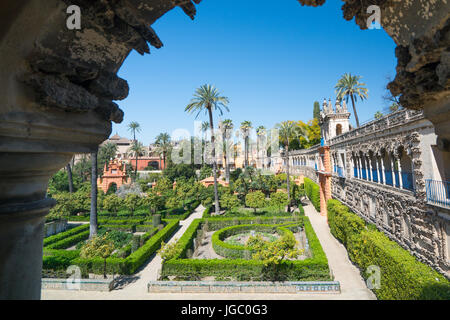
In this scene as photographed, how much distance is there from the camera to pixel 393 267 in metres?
10.0

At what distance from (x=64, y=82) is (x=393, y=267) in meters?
12.8

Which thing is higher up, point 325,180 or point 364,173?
point 364,173

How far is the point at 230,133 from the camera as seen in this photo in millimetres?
59094

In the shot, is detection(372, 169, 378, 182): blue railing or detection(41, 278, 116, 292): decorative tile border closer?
detection(41, 278, 116, 292): decorative tile border

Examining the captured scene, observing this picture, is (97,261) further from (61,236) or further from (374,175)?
(374,175)

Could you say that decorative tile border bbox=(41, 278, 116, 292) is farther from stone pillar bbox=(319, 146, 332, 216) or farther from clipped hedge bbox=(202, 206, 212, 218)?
stone pillar bbox=(319, 146, 332, 216)

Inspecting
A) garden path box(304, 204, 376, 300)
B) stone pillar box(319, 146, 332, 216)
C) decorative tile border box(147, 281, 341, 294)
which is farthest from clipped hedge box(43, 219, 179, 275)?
stone pillar box(319, 146, 332, 216)

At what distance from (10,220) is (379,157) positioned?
17.3 m

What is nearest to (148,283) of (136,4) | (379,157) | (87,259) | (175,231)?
(87,259)

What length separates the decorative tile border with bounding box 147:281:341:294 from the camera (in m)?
12.2

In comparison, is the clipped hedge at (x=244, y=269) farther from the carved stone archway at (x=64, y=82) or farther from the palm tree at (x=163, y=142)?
the palm tree at (x=163, y=142)

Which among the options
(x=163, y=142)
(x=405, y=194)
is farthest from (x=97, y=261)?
(x=163, y=142)

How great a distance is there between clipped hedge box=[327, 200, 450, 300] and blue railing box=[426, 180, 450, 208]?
263 centimetres
